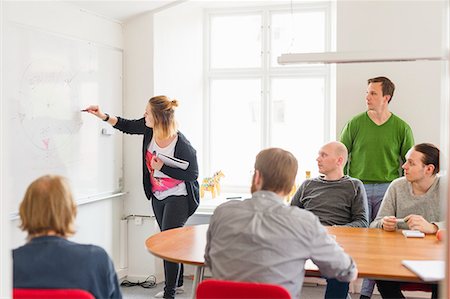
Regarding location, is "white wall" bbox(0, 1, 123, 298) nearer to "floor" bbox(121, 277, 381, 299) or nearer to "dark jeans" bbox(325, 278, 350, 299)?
"floor" bbox(121, 277, 381, 299)

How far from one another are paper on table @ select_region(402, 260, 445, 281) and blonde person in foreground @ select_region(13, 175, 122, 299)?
115 centimetres

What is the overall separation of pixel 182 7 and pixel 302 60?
8.11 feet

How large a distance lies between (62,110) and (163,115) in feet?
2.31

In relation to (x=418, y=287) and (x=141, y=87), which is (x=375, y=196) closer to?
(x=418, y=287)

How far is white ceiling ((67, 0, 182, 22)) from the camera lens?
13.5ft

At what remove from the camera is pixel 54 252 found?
1.72 metres

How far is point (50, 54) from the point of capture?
3.68 m

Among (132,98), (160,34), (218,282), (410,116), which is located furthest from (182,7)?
(218,282)

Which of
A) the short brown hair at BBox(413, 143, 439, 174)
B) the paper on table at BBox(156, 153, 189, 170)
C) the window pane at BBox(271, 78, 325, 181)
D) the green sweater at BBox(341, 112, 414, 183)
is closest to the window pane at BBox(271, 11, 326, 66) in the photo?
the window pane at BBox(271, 78, 325, 181)

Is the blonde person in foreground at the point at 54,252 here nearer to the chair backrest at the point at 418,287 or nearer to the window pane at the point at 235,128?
the chair backrest at the point at 418,287

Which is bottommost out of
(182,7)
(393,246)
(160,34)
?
(393,246)

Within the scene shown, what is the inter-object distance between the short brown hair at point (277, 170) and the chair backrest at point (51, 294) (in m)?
0.79

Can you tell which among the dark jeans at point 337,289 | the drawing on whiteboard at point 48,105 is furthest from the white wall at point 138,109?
the dark jeans at point 337,289

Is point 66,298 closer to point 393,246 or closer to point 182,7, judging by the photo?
point 393,246
